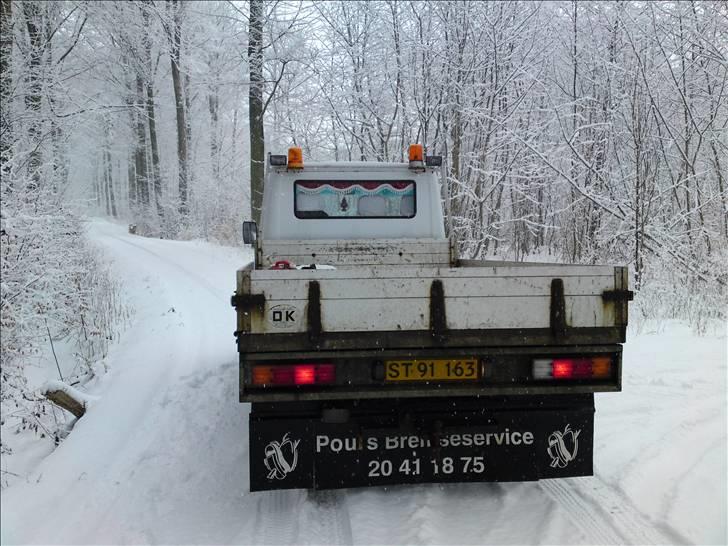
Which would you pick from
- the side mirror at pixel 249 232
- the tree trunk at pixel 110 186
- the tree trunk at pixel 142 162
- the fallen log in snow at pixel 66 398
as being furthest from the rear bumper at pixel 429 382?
the tree trunk at pixel 110 186

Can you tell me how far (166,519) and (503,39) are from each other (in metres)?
11.9

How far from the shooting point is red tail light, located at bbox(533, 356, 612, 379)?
3219mm

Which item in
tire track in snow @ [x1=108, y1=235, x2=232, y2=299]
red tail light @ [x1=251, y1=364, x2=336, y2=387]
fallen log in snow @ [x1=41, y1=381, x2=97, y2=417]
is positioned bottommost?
fallen log in snow @ [x1=41, y1=381, x2=97, y2=417]

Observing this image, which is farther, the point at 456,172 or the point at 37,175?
the point at 456,172

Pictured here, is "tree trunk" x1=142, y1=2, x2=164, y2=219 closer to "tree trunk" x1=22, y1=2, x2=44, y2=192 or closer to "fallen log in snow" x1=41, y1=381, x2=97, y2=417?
"tree trunk" x1=22, y1=2, x2=44, y2=192

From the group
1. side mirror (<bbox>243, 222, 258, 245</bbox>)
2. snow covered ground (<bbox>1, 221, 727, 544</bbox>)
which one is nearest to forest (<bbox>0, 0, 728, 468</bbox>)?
snow covered ground (<bbox>1, 221, 727, 544</bbox>)

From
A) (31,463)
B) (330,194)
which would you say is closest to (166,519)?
(31,463)

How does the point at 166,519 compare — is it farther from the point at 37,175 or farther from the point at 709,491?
the point at 37,175

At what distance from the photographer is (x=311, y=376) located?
3078 millimetres

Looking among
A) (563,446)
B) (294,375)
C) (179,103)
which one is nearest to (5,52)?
(294,375)

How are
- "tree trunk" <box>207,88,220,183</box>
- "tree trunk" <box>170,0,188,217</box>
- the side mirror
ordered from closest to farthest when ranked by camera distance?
the side mirror
"tree trunk" <box>170,0,188,217</box>
"tree trunk" <box>207,88,220,183</box>

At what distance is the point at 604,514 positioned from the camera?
129 inches

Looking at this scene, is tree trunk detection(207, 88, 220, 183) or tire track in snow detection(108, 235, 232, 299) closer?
tire track in snow detection(108, 235, 232, 299)

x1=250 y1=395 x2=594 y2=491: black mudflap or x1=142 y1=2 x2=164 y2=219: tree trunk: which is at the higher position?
x1=142 y1=2 x2=164 y2=219: tree trunk
